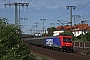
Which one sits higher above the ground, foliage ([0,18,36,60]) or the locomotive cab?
foliage ([0,18,36,60])

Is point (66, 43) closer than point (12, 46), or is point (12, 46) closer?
point (12, 46)

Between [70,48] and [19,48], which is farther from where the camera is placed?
[70,48]

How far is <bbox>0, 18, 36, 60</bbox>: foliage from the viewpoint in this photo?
9188mm

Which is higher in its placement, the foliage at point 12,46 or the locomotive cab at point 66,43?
the foliage at point 12,46

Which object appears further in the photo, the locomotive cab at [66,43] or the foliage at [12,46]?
the locomotive cab at [66,43]

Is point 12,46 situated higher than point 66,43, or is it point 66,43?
point 12,46

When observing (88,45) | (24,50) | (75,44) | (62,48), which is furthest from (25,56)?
(75,44)

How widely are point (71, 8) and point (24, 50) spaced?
5918 centimetres

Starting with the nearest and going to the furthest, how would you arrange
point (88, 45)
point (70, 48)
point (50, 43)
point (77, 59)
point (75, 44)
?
point (77, 59)
point (70, 48)
point (50, 43)
point (88, 45)
point (75, 44)

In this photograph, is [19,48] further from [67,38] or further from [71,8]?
[71,8]

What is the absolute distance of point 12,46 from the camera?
9766 mm

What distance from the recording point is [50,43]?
61406mm

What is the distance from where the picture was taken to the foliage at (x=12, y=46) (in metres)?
9.19

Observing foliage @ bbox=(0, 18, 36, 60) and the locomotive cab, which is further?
the locomotive cab
